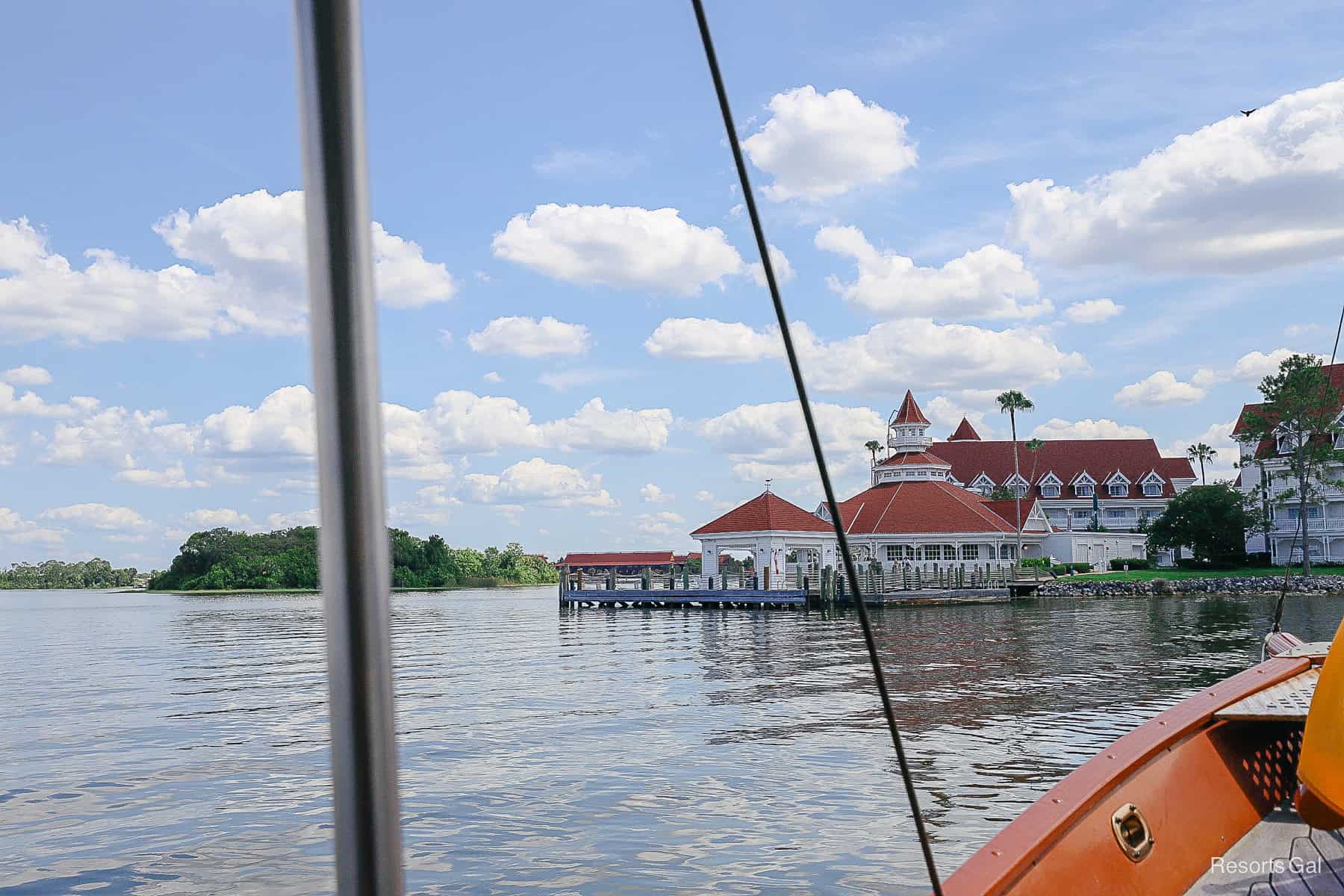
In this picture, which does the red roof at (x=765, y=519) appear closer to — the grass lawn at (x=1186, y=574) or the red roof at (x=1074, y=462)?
the grass lawn at (x=1186, y=574)

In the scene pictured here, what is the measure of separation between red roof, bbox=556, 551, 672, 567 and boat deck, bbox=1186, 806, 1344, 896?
337 feet

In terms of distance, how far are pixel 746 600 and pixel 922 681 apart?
27.8 metres

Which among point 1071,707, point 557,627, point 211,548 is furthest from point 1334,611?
point 211,548

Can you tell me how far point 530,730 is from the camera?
15430 mm

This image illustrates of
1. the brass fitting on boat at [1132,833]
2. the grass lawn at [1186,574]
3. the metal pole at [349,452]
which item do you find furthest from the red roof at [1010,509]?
the metal pole at [349,452]

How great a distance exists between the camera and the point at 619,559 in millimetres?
109625

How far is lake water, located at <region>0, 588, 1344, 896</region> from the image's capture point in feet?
29.3

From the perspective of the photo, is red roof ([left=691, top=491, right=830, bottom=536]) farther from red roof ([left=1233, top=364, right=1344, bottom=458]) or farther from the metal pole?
the metal pole

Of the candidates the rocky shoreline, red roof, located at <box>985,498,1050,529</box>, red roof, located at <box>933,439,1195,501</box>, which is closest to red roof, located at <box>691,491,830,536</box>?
the rocky shoreline

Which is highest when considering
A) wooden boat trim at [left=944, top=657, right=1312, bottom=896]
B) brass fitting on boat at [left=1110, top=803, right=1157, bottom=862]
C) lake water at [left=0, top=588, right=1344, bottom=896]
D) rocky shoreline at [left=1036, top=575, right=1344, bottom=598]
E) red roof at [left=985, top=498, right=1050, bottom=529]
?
red roof at [left=985, top=498, right=1050, bottom=529]

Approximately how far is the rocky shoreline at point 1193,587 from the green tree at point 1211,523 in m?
7.01

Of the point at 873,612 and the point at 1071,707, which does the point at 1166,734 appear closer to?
the point at 1071,707

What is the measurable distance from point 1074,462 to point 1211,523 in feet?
84.0

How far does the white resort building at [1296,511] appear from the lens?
6512cm
